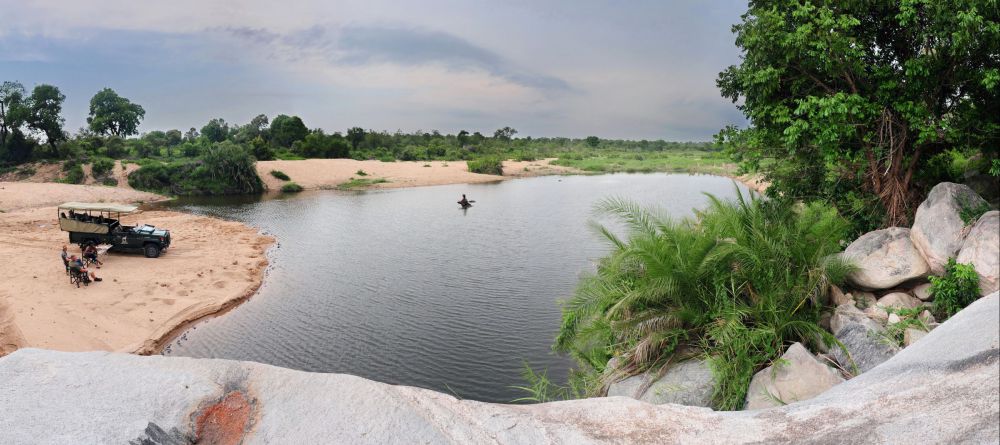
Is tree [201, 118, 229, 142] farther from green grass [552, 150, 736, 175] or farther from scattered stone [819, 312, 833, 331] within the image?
scattered stone [819, 312, 833, 331]

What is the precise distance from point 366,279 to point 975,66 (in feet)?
56.9

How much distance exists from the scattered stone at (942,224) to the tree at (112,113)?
9270cm

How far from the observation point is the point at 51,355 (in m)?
5.50

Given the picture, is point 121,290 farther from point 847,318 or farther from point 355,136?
point 355,136

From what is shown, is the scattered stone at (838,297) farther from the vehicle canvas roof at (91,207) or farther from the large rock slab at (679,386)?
the vehicle canvas roof at (91,207)

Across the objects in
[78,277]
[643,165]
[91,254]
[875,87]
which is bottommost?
[78,277]

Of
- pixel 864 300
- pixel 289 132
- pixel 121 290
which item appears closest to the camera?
pixel 864 300

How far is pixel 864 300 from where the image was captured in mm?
7996

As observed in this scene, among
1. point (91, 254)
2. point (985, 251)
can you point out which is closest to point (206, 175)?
point (91, 254)

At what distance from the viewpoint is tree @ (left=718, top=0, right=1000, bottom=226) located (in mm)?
7688

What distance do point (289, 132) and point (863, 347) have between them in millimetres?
85041

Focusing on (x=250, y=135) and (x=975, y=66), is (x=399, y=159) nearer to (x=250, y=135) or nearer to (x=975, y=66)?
(x=250, y=135)

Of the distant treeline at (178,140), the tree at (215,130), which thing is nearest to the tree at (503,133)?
→ the distant treeline at (178,140)

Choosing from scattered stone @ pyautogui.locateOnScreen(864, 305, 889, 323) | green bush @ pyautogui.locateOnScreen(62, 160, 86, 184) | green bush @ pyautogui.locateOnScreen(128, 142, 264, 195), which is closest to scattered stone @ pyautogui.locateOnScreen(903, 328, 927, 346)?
scattered stone @ pyautogui.locateOnScreen(864, 305, 889, 323)
